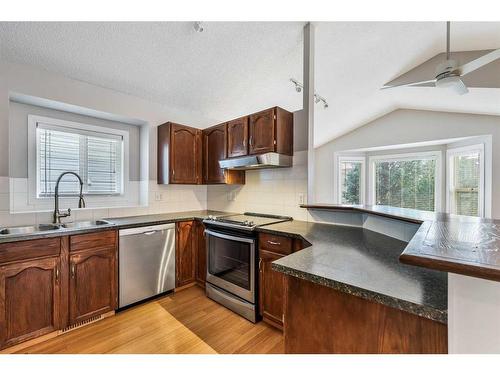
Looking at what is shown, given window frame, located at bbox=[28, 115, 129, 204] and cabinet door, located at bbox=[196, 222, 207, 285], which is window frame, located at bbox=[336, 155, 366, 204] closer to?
cabinet door, located at bbox=[196, 222, 207, 285]

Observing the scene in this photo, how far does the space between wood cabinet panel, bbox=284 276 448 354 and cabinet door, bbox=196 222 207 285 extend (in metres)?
1.75

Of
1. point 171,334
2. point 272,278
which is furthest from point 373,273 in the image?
point 171,334

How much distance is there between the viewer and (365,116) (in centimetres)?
469

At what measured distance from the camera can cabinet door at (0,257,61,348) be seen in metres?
1.67

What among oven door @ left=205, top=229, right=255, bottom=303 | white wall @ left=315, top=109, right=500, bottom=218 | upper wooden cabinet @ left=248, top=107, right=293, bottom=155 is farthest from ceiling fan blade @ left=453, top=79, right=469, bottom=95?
white wall @ left=315, top=109, right=500, bottom=218

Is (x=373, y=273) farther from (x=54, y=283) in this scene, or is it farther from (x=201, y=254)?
(x=54, y=283)

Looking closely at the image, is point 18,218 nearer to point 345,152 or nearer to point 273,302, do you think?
point 273,302

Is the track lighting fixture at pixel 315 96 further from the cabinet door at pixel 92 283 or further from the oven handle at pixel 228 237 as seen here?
the cabinet door at pixel 92 283

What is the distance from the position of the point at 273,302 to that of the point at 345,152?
4385mm

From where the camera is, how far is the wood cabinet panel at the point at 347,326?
0.79 metres

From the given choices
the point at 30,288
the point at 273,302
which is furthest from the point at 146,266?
the point at 273,302

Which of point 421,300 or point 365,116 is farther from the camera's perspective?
point 365,116
